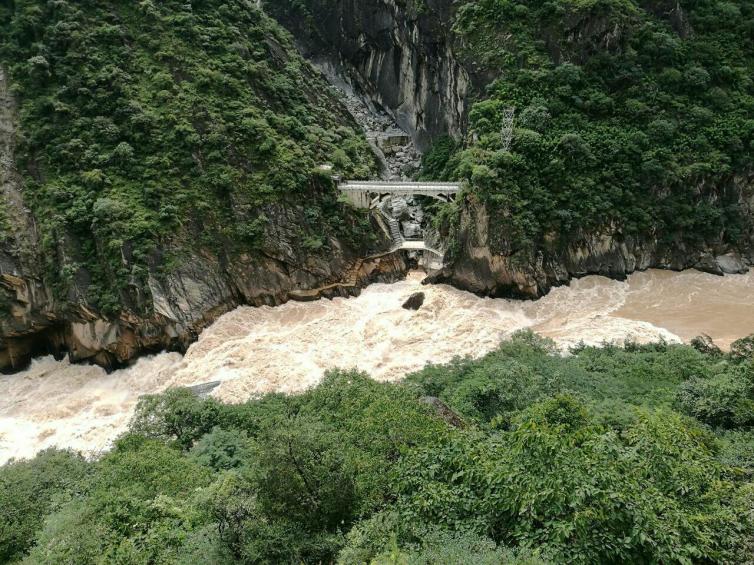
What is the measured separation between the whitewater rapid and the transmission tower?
10694 millimetres

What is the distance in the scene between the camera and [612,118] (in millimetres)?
37094

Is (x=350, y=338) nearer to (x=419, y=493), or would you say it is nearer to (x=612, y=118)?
(x=419, y=493)

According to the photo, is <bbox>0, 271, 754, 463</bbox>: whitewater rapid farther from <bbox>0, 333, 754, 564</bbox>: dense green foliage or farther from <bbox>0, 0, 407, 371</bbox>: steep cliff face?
<bbox>0, 333, 754, 564</bbox>: dense green foliage

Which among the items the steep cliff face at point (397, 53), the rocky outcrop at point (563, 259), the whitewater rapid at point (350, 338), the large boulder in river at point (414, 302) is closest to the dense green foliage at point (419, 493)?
the whitewater rapid at point (350, 338)

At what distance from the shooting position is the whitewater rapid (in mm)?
26219

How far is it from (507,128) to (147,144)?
2490cm

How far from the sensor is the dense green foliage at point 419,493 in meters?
7.32

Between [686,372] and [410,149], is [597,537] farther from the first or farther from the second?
[410,149]

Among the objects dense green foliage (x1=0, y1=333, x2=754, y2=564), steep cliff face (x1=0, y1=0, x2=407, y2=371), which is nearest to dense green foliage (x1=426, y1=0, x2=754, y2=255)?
steep cliff face (x1=0, y1=0, x2=407, y2=371)

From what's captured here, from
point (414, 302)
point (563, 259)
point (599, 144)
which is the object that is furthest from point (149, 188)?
point (599, 144)

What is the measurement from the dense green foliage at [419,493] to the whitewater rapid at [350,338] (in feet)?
35.3

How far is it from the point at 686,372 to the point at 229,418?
18.5m

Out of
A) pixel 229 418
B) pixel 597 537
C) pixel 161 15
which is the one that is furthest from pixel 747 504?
pixel 161 15

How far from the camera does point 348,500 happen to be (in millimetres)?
9859
